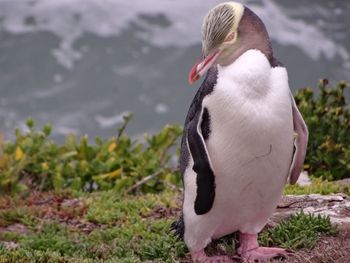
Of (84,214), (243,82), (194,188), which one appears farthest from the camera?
(84,214)

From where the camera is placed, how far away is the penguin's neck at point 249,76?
334 cm

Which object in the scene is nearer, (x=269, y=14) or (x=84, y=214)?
(x=84, y=214)

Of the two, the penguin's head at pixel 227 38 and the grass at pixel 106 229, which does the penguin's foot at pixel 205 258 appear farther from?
the penguin's head at pixel 227 38

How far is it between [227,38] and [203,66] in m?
0.18

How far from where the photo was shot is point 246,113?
11.0 ft

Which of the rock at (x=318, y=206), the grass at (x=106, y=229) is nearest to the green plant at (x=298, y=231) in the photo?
the grass at (x=106, y=229)

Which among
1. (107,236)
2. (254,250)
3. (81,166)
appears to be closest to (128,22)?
(81,166)

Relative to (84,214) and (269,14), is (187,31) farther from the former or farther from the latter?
(84,214)

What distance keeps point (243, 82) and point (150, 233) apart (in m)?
1.74

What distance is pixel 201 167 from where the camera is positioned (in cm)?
345

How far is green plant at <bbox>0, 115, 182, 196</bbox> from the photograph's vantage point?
6449mm

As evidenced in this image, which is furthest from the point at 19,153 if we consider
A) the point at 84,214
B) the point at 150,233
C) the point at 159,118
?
the point at 159,118

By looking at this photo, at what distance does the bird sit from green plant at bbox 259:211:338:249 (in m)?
0.21

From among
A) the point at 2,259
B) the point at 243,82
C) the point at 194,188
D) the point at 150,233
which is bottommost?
the point at 150,233
